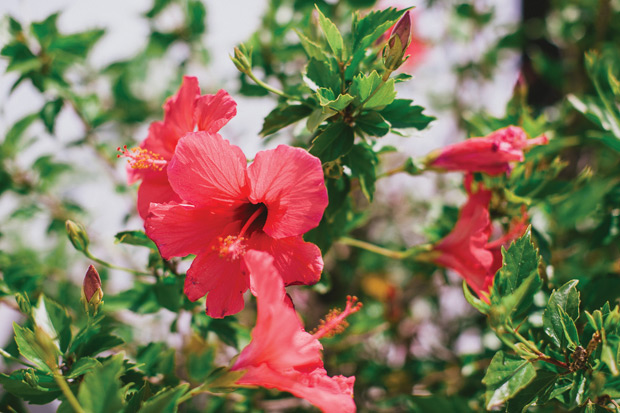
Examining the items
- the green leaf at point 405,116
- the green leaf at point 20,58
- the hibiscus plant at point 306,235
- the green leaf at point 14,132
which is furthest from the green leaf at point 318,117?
the green leaf at point 14,132

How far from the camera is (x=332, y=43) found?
3.06 feet

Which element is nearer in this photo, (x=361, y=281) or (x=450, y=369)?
(x=450, y=369)

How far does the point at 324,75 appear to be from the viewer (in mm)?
932

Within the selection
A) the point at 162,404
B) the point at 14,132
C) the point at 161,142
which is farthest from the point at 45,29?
the point at 162,404

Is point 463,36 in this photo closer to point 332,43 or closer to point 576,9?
point 576,9

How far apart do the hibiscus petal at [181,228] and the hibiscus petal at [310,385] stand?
0.89ft

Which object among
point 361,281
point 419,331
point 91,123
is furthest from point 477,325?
point 91,123

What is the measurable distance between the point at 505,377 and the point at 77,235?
936 mm

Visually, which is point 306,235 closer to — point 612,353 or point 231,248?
point 231,248

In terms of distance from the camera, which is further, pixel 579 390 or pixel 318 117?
pixel 318 117

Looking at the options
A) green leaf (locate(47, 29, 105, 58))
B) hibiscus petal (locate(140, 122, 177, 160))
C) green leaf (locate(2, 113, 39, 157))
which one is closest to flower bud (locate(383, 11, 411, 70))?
hibiscus petal (locate(140, 122, 177, 160))

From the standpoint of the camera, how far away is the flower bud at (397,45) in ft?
2.88

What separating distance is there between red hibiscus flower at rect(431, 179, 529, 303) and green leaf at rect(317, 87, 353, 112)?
421 millimetres

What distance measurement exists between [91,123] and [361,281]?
132cm
